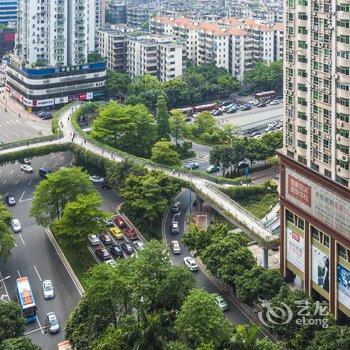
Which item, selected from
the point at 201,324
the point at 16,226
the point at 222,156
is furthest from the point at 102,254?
the point at 222,156

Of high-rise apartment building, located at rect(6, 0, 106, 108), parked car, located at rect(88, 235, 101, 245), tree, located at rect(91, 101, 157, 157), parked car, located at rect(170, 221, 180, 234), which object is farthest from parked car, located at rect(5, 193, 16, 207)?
high-rise apartment building, located at rect(6, 0, 106, 108)

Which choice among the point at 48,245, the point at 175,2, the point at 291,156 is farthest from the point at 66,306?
the point at 175,2

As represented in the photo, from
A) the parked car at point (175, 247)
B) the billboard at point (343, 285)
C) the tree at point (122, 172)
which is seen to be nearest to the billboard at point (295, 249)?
the billboard at point (343, 285)

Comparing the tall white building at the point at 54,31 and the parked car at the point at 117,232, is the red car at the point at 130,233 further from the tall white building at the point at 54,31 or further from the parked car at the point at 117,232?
the tall white building at the point at 54,31

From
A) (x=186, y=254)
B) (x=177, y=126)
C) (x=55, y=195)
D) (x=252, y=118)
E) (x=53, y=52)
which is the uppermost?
(x=53, y=52)

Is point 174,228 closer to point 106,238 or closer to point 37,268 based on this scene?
point 106,238
